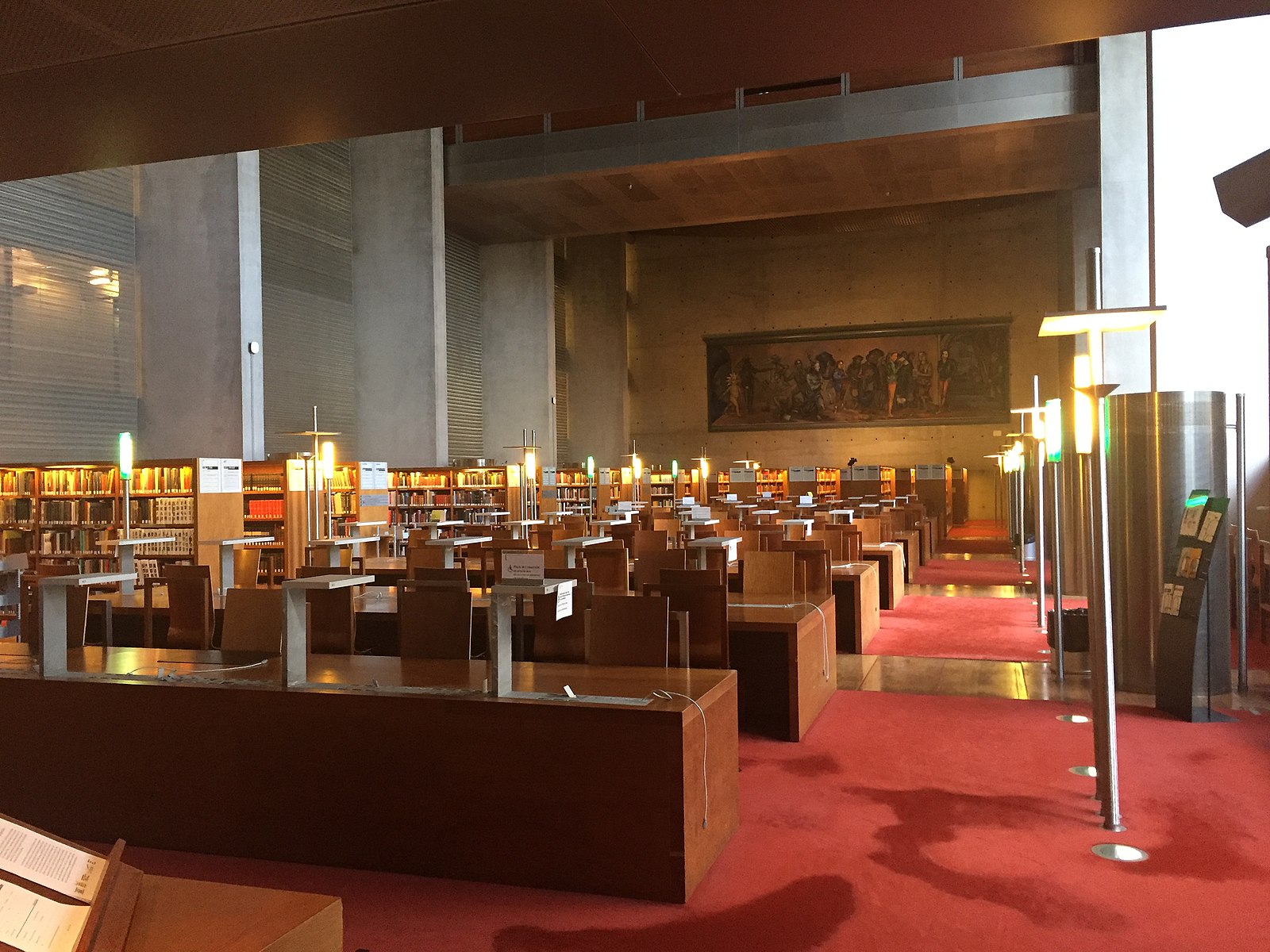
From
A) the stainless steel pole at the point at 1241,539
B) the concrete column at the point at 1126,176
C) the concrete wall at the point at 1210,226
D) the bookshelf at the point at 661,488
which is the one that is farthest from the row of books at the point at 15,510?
the bookshelf at the point at 661,488

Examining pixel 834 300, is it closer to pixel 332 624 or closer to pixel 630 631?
pixel 332 624

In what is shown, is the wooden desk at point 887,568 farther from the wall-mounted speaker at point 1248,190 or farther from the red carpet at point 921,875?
the wall-mounted speaker at point 1248,190

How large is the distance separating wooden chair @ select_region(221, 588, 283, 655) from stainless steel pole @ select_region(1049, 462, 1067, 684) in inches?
171

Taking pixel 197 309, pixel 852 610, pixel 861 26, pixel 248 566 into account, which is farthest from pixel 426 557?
pixel 197 309

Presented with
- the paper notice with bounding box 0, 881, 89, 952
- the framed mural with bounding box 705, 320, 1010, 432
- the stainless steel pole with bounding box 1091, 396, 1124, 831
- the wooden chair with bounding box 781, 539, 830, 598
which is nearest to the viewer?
the paper notice with bounding box 0, 881, 89, 952

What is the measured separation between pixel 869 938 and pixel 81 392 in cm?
1224

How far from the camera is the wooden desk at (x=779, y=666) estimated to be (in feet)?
17.3

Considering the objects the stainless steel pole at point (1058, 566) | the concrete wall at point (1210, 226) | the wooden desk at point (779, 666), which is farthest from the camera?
the concrete wall at point (1210, 226)

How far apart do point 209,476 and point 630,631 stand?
7.64 metres

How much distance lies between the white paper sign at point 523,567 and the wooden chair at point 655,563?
260 centimetres

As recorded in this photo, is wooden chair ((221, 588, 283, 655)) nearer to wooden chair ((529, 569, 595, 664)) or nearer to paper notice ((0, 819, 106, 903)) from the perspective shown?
wooden chair ((529, 569, 595, 664))

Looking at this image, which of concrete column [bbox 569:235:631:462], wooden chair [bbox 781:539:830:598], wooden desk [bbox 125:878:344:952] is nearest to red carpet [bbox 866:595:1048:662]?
wooden chair [bbox 781:539:830:598]

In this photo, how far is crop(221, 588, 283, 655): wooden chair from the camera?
4.68 metres

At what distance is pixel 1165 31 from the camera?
8.43 meters
